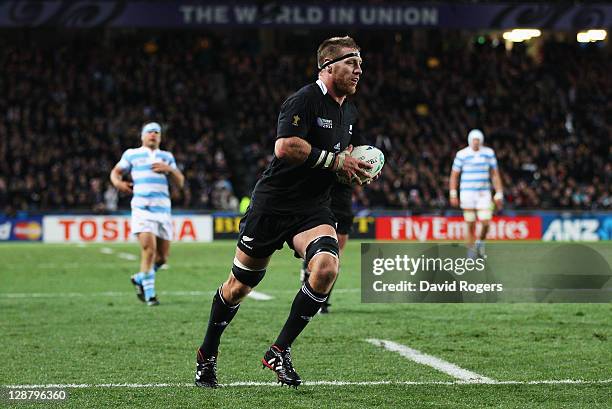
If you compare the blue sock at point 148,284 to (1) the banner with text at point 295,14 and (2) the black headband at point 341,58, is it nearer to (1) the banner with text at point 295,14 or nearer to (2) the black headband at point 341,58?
(2) the black headband at point 341,58

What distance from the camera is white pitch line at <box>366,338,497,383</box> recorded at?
7.31 meters

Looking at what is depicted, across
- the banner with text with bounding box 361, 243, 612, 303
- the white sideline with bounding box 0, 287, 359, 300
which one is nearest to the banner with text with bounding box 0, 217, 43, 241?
the white sideline with bounding box 0, 287, 359, 300

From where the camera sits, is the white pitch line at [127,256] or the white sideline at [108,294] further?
the white pitch line at [127,256]

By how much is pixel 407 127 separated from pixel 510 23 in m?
4.75

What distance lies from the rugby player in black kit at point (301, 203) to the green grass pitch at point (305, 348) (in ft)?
1.34

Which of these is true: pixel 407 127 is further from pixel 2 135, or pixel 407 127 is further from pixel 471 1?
pixel 2 135

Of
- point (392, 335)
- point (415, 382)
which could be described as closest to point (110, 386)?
point (415, 382)

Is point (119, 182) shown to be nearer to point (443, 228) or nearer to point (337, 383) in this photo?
point (337, 383)

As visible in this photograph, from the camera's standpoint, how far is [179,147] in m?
34.3

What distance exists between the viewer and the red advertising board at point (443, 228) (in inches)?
1152

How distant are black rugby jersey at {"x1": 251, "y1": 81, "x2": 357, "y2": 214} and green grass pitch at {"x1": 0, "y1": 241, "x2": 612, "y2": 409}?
115cm

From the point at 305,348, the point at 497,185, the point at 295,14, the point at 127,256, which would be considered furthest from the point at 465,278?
the point at 295,14

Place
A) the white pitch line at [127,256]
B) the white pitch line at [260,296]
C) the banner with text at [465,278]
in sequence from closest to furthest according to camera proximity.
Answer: the banner with text at [465,278]
the white pitch line at [260,296]
the white pitch line at [127,256]

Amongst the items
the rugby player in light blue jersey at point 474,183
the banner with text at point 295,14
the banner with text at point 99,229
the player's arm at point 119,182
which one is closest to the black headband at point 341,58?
the player's arm at point 119,182
